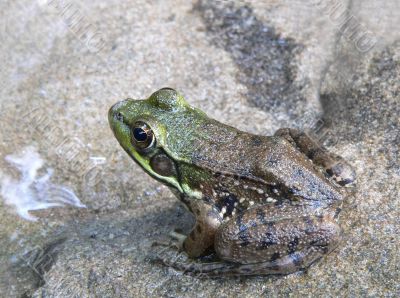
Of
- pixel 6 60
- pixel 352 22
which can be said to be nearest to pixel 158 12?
pixel 6 60

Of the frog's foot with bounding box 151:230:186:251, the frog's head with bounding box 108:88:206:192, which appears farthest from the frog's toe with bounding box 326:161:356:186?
the frog's foot with bounding box 151:230:186:251

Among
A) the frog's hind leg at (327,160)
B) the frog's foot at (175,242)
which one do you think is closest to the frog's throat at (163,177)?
the frog's foot at (175,242)

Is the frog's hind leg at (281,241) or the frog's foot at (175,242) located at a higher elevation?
the frog's hind leg at (281,241)

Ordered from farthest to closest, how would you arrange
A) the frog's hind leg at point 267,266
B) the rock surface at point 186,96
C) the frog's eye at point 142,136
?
1. the frog's eye at point 142,136
2. the rock surface at point 186,96
3. the frog's hind leg at point 267,266

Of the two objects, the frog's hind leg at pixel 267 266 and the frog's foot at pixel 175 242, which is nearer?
the frog's hind leg at pixel 267 266

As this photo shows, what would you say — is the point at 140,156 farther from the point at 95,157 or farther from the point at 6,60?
the point at 6,60

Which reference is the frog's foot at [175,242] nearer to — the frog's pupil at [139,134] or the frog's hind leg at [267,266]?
the frog's hind leg at [267,266]

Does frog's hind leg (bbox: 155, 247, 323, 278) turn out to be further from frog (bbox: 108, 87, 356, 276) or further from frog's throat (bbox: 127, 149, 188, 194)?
frog's throat (bbox: 127, 149, 188, 194)

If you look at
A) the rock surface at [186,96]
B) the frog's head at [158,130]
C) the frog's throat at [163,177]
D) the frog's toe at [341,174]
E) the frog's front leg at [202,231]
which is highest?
the frog's head at [158,130]
